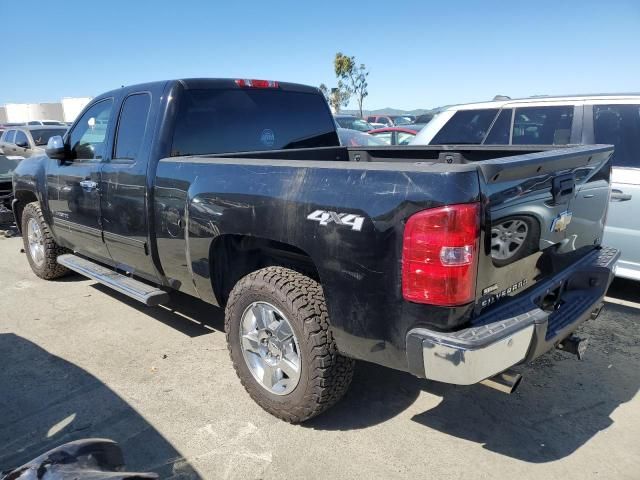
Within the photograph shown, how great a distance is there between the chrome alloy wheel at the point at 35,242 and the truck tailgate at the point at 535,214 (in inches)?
197

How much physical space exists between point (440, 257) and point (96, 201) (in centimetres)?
322

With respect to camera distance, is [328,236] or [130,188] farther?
[130,188]

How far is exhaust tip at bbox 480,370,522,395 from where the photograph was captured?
7.81 ft

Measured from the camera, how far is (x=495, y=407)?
312 cm

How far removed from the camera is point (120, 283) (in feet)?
13.5

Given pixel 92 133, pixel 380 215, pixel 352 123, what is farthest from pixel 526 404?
pixel 352 123

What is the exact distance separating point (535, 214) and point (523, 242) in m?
0.16

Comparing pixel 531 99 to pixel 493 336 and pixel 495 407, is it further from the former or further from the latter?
pixel 493 336

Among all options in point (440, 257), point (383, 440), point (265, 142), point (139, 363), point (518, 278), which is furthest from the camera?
point (265, 142)

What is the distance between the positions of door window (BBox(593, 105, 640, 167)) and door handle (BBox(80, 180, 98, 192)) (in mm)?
4466

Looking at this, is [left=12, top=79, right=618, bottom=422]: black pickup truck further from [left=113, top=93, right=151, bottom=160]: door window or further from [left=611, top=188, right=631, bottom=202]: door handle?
[left=611, top=188, right=631, bottom=202]: door handle

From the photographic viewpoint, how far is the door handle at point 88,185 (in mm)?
4262

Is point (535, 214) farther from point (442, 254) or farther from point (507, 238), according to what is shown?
point (442, 254)

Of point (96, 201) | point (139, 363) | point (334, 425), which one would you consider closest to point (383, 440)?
point (334, 425)
